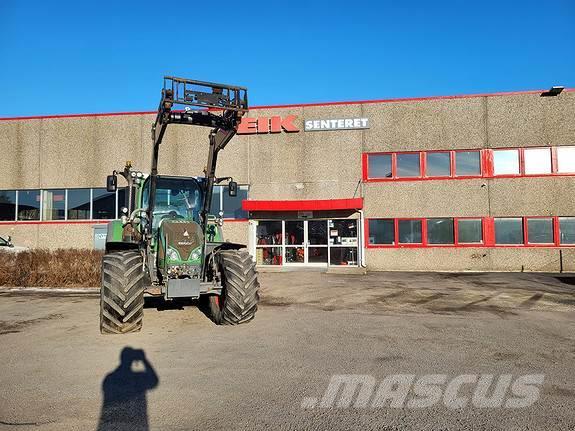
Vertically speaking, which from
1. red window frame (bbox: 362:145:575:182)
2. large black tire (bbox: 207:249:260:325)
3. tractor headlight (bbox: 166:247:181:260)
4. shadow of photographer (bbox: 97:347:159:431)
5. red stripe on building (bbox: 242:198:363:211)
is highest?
red window frame (bbox: 362:145:575:182)

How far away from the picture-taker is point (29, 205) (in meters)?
20.7

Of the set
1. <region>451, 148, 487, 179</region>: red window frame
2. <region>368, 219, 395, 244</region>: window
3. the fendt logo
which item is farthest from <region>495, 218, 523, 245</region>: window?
the fendt logo

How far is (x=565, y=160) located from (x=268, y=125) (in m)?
13.0

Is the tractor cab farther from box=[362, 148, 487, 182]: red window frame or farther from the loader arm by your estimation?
box=[362, 148, 487, 182]: red window frame

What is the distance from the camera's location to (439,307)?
941 cm

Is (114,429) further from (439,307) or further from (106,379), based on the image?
(439,307)

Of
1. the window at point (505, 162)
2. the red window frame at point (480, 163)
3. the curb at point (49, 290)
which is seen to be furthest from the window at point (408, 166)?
the curb at point (49, 290)

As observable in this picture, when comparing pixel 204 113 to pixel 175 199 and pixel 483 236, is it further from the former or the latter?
pixel 483 236

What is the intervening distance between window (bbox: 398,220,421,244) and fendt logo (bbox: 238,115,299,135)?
21.4 ft

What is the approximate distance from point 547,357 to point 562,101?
16713 millimetres

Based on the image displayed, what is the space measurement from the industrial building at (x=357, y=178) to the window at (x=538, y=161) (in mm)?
43

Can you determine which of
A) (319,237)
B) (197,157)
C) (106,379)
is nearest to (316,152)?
(319,237)

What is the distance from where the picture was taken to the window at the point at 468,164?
61.0 feet

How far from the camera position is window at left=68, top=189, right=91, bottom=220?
20.4 meters
